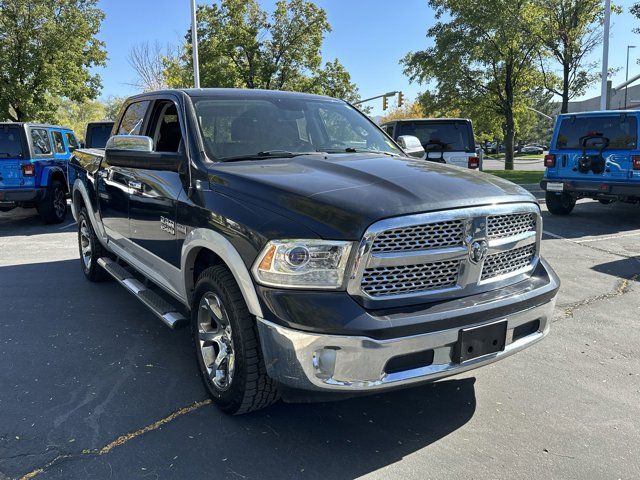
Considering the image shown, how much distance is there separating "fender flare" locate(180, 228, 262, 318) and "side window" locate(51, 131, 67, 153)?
9309 mm

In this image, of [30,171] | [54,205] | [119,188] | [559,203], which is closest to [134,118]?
[119,188]

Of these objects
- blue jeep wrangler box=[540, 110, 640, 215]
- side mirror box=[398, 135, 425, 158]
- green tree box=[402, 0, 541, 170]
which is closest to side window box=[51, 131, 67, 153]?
side mirror box=[398, 135, 425, 158]

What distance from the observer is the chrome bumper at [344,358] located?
2473 millimetres

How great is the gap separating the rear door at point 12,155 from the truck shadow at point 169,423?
662 cm

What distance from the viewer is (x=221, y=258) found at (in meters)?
3.06

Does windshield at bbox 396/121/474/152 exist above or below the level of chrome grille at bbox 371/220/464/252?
above

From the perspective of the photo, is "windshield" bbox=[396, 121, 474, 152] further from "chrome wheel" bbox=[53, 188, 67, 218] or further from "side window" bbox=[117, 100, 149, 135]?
"chrome wheel" bbox=[53, 188, 67, 218]

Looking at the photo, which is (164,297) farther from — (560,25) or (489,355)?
(560,25)

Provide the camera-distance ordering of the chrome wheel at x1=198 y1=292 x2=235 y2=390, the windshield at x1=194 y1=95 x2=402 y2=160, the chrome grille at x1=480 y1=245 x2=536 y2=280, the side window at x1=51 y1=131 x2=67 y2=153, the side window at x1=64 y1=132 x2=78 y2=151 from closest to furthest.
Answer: the chrome grille at x1=480 y1=245 x2=536 y2=280 → the chrome wheel at x1=198 y1=292 x2=235 y2=390 → the windshield at x1=194 y1=95 x2=402 y2=160 → the side window at x1=51 y1=131 x2=67 y2=153 → the side window at x1=64 y1=132 x2=78 y2=151

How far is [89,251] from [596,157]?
28.3 ft

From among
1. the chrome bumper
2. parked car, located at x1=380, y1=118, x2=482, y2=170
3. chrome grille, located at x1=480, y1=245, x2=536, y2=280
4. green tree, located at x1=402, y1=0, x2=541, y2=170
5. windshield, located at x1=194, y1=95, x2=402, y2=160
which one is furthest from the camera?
green tree, located at x1=402, y1=0, x2=541, y2=170

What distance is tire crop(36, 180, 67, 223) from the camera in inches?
414

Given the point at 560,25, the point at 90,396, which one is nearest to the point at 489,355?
the point at 90,396

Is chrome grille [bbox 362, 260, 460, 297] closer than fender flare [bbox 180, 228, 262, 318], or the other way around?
chrome grille [bbox 362, 260, 460, 297]
